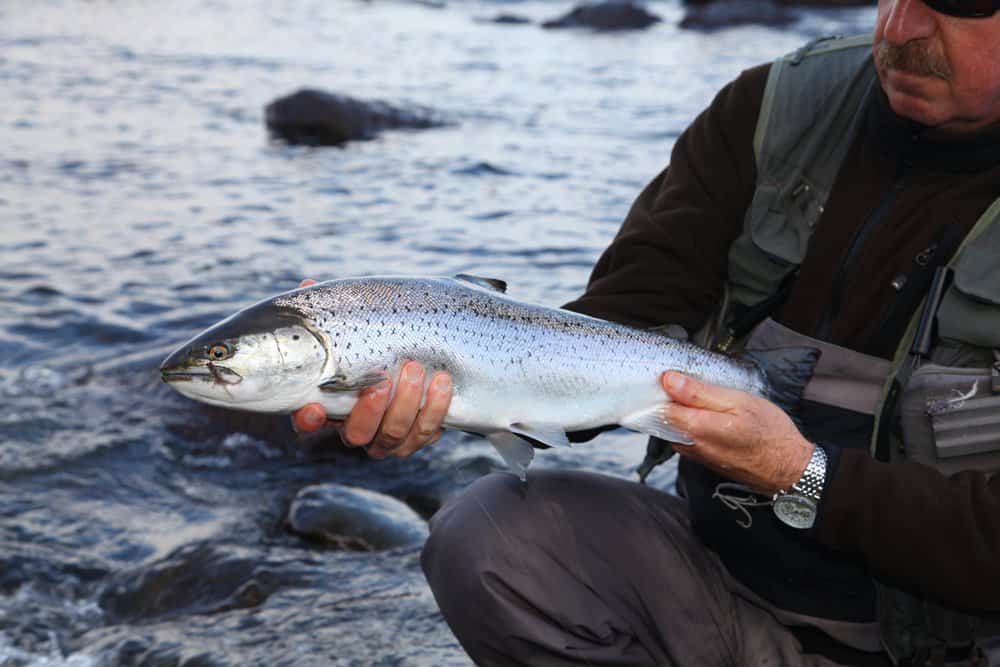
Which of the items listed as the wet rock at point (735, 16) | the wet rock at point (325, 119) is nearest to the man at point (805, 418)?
the wet rock at point (325, 119)

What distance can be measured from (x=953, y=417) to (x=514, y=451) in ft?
3.36

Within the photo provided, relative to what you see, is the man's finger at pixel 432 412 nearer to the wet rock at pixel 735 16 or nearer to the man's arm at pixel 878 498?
the man's arm at pixel 878 498

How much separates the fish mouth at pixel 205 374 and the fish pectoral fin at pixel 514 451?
0.64 meters

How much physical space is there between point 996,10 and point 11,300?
6258 millimetres

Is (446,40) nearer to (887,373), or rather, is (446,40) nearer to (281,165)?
(281,165)

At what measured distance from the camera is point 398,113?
13.1 m

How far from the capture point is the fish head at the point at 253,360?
2645 mm

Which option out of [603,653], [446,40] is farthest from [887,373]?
[446,40]

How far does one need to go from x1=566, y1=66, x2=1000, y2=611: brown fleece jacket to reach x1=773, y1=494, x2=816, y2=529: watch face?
1.3 inches

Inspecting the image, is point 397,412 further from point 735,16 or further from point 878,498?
point 735,16

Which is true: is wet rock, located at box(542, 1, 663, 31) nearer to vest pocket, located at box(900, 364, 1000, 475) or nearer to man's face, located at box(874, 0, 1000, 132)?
man's face, located at box(874, 0, 1000, 132)

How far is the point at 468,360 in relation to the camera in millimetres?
2783

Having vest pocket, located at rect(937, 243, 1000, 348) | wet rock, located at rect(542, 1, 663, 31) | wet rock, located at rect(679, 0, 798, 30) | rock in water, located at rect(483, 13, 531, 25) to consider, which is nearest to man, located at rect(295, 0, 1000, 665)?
vest pocket, located at rect(937, 243, 1000, 348)

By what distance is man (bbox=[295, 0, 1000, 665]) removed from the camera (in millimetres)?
2742
